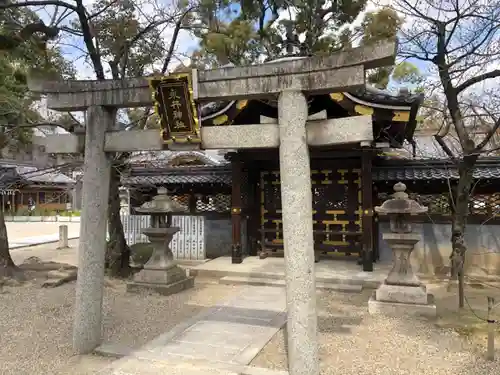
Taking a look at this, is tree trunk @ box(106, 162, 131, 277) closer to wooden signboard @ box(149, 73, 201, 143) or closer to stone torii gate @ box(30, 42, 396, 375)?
stone torii gate @ box(30, 42, 396, 375)

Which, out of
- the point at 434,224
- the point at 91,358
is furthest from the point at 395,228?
the point at 91,358

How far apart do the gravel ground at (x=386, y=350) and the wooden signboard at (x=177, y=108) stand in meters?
3.03

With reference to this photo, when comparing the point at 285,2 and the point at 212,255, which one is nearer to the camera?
the point at 212,255

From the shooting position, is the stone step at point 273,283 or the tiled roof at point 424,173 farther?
the tiled roof at point 424,173

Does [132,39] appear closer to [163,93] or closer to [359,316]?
[163,93]

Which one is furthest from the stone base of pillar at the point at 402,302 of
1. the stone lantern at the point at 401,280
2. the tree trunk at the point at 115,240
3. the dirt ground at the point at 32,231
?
the dirt ground at the point at 32,231

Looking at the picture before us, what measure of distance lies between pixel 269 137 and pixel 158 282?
561 cm

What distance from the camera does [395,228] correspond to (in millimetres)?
7895

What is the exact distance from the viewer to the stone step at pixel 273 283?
9305 mm

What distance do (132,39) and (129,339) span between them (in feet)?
25.3

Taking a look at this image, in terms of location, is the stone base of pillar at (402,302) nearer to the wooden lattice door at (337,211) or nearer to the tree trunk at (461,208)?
the tree trunk at (461,208)

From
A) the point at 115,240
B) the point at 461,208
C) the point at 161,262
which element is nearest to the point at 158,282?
the point at 161,262

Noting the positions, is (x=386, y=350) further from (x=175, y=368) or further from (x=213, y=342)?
(x=175, y=368)

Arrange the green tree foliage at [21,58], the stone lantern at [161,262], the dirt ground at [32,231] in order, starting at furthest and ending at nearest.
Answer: the dirt ground at [32,231]
the stone lantern at [161,262]
the green tree foliage at [21,58]
